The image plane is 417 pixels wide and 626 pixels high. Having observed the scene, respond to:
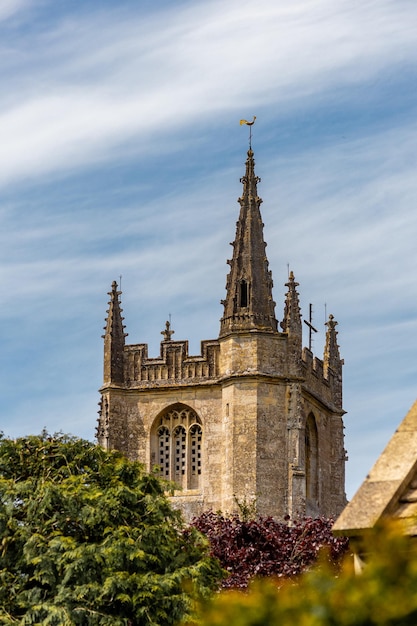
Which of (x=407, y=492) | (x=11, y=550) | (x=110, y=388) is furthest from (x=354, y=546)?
(x=110, y=388)

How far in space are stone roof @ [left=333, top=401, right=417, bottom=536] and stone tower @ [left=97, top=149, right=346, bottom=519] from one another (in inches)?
1885

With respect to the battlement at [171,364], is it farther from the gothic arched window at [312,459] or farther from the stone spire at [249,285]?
the gothic arched window at [312,459]

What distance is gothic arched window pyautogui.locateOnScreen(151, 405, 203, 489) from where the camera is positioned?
61.4 m

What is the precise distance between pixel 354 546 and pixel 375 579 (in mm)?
2289

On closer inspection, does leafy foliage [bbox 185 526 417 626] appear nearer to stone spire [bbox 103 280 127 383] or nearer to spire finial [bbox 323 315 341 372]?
stone spire [bbox 103 280 127 383]

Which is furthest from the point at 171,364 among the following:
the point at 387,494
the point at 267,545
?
the point at 387,494

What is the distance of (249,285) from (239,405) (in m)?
5.20

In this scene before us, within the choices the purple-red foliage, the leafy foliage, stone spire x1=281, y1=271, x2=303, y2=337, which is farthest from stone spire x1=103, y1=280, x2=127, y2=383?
the leafy foliage

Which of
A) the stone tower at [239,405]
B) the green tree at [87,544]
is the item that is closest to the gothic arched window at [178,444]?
the stone tower at [239,405]

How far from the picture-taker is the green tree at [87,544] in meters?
25.1

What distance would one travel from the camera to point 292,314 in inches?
2421

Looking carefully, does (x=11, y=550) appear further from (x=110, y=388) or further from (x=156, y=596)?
(x=110, y=388)

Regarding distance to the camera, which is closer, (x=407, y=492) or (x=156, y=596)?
(x=407, y=492)

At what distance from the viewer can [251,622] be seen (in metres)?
5.93
